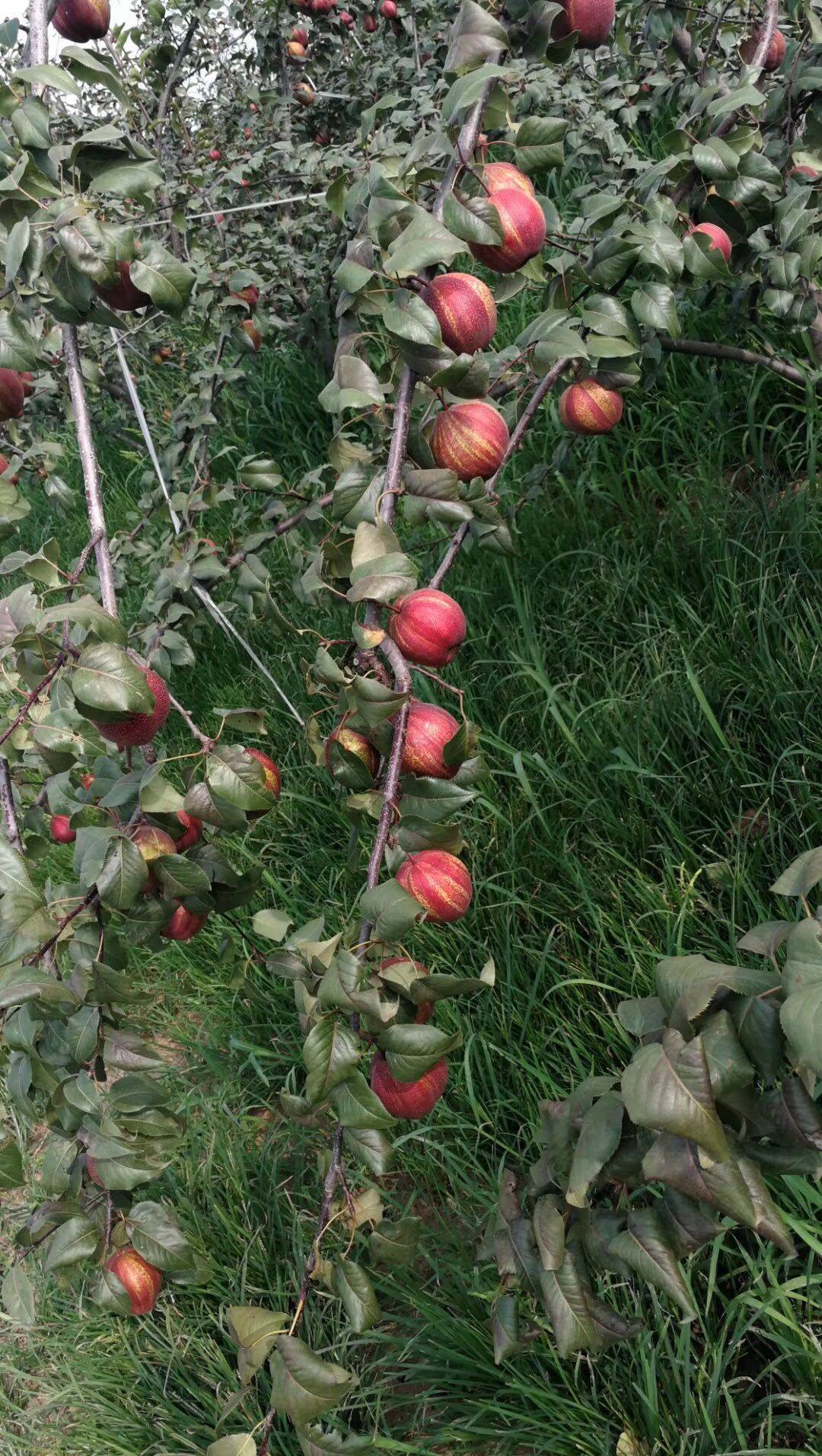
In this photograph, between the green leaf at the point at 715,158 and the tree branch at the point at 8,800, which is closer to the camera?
the tree branch at the point at 8,800

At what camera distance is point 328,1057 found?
→ 0.74 m

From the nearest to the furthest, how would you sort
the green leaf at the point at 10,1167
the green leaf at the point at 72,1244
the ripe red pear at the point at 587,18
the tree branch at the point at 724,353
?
1. the green leaf at the point at 10,1167
2. the green leaf at the point at 72,1244
3. the ripe red pear at the point at 587,18
4. the tree branch at the point at 724,353

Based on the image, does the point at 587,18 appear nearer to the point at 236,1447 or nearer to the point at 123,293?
the point at 123,293

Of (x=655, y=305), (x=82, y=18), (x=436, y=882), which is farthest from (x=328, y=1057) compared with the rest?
(x=82, y=18)

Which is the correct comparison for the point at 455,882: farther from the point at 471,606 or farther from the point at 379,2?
the point at 379,2

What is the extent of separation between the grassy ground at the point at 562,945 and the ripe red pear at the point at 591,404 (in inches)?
20.1

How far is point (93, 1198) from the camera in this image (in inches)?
39.9

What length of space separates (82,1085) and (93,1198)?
0.16m

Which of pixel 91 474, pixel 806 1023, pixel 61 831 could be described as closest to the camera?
pixel 806 1023

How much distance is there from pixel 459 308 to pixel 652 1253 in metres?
0.72

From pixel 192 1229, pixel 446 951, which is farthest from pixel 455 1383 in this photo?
pixel 446 951

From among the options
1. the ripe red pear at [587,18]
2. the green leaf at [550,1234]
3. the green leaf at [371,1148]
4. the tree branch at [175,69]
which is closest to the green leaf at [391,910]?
the green leaf at [371,1148]

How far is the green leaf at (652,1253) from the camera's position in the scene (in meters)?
0.71

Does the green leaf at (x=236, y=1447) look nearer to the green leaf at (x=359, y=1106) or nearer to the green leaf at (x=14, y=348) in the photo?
the green leaf at (x=359, y=1106)
